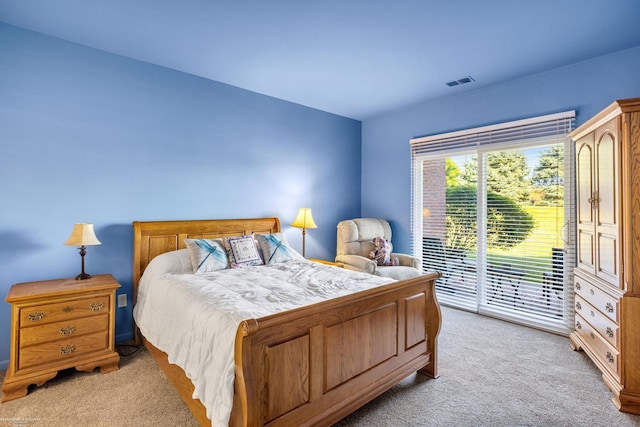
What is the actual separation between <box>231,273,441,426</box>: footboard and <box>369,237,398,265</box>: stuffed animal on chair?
Answer: 162cm

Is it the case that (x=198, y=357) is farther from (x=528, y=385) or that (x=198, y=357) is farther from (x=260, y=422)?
(x=528, y=385)

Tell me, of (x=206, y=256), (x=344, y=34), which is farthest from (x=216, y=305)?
(x=344, y=34)

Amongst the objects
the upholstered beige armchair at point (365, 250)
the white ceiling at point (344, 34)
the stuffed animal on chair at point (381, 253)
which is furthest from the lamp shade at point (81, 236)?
the stuffed animal on chair at point (381, 253)

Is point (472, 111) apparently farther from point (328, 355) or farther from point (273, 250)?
point (328, 355)

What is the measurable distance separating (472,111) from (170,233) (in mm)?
3674

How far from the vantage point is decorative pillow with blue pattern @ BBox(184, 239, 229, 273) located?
2803 millimetres

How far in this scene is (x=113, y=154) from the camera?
114 inches

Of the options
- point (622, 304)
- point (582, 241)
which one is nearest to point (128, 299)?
point (622, 304)

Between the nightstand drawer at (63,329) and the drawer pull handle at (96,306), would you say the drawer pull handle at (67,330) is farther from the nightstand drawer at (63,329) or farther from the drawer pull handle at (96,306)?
the drawer pull handle at (96,306)

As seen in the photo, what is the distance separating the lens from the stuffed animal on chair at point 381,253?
405 centimetres

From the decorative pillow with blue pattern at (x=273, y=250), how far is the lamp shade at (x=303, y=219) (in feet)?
2.02

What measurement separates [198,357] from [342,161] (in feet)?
12.0

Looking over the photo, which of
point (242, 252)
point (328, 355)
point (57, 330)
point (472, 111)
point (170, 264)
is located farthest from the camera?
point (472, 111)

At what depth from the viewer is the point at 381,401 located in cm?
209
